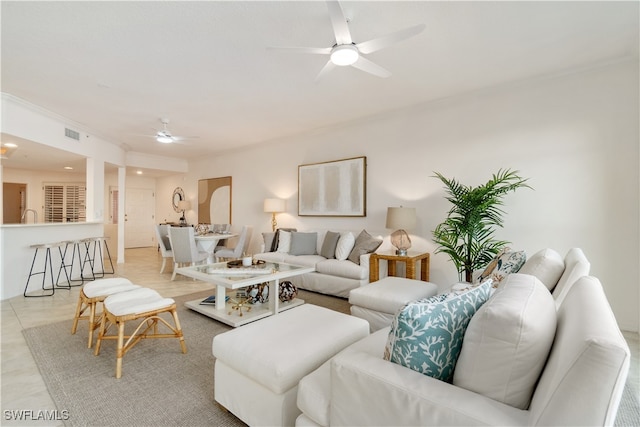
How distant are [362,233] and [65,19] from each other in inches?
152

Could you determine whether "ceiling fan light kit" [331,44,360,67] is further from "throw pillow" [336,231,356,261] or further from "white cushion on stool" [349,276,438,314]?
"throw pillow" [336,231,356,261]

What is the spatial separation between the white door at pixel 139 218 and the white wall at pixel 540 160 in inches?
291

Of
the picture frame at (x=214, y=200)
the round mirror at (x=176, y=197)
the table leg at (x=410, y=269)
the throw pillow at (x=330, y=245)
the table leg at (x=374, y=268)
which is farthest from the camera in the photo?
the round mirror at (x=176, y=197)

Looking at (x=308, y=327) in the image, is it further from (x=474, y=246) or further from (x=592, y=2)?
(x=592, y=2)

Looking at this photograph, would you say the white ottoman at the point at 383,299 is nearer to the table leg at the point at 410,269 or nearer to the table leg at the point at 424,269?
the table leg at the point at 410,269

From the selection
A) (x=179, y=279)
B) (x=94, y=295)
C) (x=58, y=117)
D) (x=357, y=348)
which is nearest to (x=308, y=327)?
(x=357, y=348)

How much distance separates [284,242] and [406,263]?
217 cm

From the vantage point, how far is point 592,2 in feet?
6.99

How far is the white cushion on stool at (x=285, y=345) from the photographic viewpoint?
1.42 m

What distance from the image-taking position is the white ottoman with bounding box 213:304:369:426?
1.42m

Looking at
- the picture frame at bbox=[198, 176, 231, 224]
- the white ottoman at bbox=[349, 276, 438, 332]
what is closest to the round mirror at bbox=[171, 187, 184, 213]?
the picture frame at bbox=[198, 176, 231, 224]

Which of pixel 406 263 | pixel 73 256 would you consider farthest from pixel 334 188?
pixel 73 256

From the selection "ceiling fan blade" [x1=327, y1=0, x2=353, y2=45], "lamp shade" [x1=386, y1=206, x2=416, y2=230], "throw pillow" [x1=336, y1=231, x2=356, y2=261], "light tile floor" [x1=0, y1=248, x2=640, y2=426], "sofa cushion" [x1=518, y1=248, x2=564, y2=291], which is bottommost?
"light tile floor" [x1=0, y1=248, x2=640, y2=426]

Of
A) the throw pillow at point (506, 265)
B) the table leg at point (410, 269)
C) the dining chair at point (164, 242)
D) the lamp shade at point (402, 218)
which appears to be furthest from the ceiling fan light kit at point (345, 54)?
the dining chair at point (164, 242)
